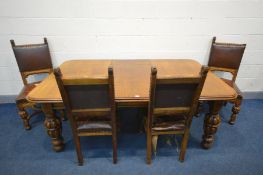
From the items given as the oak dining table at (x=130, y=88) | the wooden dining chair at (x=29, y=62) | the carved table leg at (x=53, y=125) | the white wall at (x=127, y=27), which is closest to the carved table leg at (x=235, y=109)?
the oak dining table at (x=130, y=88)

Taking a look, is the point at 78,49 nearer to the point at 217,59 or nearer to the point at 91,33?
the point at 91,33

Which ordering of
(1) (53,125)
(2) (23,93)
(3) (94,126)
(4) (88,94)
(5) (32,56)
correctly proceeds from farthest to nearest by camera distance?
(5) (32,56) → (2) (23,93) → (1) (53,125) → (3) (94,126) → (4) (88,94)

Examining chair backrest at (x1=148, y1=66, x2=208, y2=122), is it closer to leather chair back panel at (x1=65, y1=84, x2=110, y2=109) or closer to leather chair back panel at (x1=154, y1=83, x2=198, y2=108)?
leather chair back panel at (x1=154, y1=83, x2=198, y2=108)

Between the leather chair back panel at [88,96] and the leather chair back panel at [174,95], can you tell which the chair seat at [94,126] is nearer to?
the leather chair back panel at [88,96]

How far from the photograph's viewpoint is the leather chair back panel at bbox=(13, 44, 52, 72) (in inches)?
78.6

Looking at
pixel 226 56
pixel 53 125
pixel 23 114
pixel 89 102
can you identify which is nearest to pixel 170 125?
pixel 89 102

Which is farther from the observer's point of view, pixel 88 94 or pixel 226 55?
pixel 226 55

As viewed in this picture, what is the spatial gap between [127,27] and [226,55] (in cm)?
126

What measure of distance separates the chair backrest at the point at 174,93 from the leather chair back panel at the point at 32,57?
154cm

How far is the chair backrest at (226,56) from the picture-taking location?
6.91 ft

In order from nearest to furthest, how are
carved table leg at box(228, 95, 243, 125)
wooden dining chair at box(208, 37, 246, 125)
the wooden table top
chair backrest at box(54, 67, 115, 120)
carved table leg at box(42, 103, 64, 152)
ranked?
chair backrest at box(54, 67, 115, 120)
the wooden table top
carved table leg at box(42, 103, 64, 152)
carved table leg at box(228, 95, 243, 125)
wooden dining chair at box(208, 37, 246, 125)

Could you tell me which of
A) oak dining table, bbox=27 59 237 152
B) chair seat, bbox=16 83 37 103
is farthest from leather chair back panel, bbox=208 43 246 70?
chair seat, bbox=16 83 37 103

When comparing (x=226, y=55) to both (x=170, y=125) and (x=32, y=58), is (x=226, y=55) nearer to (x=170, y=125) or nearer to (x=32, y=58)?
(x=170, y=125)

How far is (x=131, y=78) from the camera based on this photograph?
163cm
